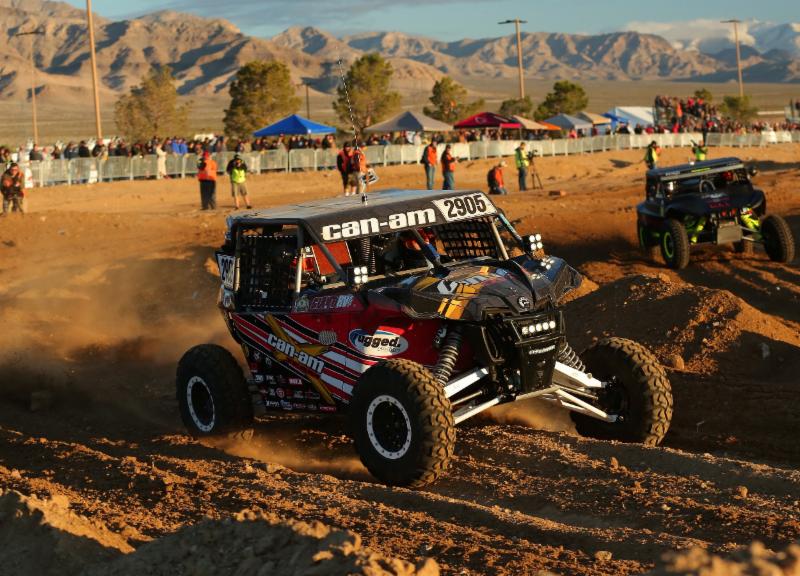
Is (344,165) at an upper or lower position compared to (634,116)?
lower

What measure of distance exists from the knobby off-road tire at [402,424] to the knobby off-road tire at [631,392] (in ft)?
5.97

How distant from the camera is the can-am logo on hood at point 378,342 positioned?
876 cm

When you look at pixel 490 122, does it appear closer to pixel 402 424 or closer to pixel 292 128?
pixel 292 128

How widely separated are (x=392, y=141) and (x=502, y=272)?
40.1m

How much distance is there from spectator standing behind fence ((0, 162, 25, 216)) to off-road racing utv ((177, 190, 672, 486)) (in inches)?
818

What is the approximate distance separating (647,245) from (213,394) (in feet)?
40.7

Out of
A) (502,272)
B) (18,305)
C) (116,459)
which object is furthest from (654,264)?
(116,459)

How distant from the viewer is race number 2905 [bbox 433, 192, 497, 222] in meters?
9.53

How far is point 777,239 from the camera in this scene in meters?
19.2

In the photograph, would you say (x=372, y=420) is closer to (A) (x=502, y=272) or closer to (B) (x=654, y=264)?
(A) (x=502, y=272)

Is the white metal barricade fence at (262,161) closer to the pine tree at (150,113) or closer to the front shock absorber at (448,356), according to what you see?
the front shock absorber at (448,356)

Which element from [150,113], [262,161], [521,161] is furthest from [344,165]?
[150,113]

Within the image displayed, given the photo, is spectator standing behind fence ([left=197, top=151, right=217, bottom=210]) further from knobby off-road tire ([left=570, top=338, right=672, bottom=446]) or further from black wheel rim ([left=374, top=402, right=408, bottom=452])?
black wheel rim ([left=374, top=402, right=408, bottom=452])

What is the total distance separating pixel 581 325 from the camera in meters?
14.5
